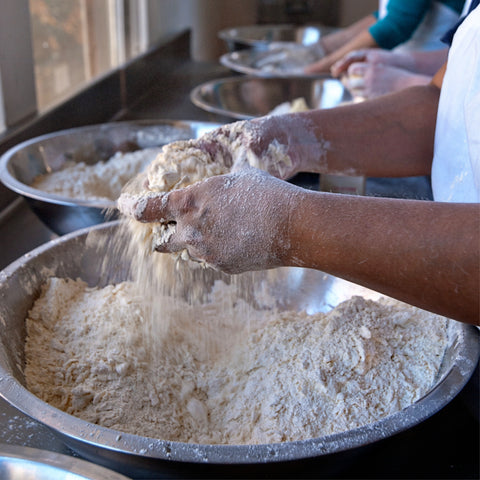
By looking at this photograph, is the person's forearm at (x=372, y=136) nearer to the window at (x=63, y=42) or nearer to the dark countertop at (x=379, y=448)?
the dark countertop at (x=379, y=448)

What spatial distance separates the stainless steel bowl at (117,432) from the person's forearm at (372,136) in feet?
0.68

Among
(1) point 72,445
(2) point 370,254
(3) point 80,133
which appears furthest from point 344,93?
(1) point 72,445

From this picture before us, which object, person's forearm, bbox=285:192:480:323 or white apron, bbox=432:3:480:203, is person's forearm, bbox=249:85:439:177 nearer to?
white apron, bbox=432:3:480:203

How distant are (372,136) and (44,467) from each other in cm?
76

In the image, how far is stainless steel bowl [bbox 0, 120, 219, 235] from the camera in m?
1.01

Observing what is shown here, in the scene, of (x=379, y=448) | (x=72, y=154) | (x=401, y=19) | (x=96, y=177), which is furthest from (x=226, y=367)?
(x=401, y=19)

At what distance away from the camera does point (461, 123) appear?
864mm

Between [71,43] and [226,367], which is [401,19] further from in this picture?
[226,367]

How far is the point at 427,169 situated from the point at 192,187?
22.8 inches

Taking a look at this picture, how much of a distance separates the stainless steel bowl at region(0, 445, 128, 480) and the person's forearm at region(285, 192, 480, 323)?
28 centimetres

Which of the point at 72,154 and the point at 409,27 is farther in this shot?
the point at 409,27

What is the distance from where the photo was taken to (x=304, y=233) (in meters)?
0.59

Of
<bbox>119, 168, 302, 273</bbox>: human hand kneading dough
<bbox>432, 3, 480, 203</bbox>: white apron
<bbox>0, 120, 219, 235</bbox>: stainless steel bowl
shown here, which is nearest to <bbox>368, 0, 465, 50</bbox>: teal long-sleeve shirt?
<bbox>0, 120, 219, 235</bbox>: stainless steel bowl

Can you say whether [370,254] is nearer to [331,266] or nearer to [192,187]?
[331,266]
